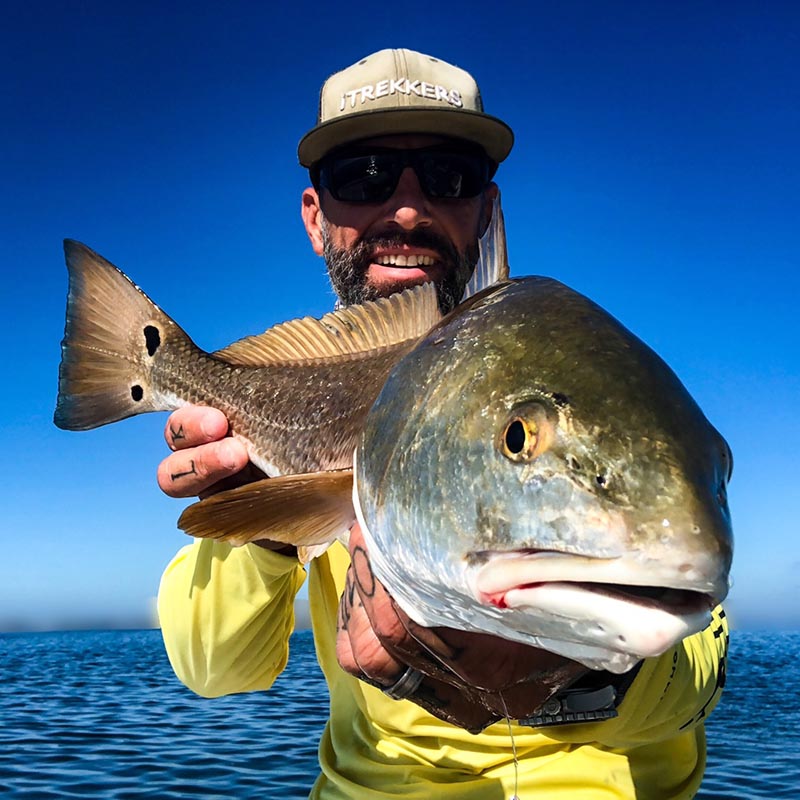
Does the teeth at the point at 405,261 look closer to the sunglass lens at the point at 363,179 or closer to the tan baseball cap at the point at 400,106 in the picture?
the sunglass lens at the point at 363,179

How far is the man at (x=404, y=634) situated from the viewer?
2.09 m

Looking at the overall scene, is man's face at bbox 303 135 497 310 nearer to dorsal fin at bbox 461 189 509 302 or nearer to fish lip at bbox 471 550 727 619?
dorsal fin at bbox 461 189 509 302

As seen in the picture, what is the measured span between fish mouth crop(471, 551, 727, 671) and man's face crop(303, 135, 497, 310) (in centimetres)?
279

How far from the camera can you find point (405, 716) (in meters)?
2.97

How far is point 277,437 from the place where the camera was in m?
2.84

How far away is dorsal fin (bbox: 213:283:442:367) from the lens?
101 inches

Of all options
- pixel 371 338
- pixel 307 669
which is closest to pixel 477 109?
pixel 371 338

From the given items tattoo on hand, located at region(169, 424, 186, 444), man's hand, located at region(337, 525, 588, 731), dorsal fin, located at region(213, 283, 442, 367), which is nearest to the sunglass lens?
dorsal fin, located at region(213, 283, 442, 367)

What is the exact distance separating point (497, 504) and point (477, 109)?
3538 millimetres

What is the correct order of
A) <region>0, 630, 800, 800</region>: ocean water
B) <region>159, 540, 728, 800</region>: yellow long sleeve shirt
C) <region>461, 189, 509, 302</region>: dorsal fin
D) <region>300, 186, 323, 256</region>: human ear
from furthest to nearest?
<region>0, 630, 800, 800</region>: ocean water < <region>300, 186, 323, 256</region>: human ear < <region>159, 540, 728, 800</region>: yellow long sleeve shirt < <region>461, 189, 509, 302</region>: dorsal fin

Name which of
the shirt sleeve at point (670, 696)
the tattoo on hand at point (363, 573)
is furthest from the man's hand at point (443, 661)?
the shirt sleeve at point (670, 696)

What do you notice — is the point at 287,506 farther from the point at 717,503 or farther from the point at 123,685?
the point at 123,685

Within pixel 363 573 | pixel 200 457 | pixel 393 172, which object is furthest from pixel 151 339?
pixel 363 573

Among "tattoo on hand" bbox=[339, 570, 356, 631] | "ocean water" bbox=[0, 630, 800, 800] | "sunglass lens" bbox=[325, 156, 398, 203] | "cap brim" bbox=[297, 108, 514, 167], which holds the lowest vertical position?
"ocean water" bbox=[0, 630, 800, 800]
